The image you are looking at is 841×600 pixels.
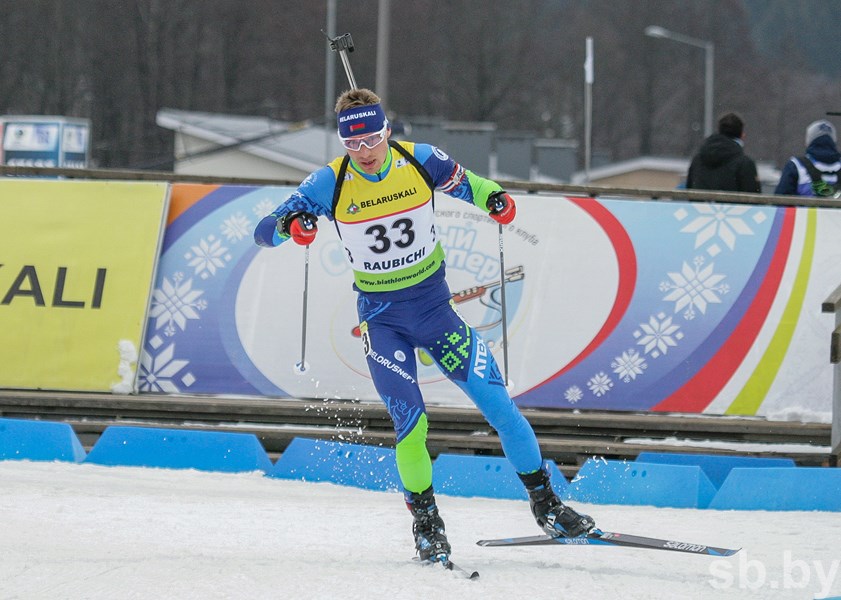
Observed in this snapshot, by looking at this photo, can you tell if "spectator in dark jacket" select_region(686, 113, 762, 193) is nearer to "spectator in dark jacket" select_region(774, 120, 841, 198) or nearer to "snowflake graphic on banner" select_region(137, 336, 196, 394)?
"spectator in dark jacket" select_region(774, 120, 841, 198)

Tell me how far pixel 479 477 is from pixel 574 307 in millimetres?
1565

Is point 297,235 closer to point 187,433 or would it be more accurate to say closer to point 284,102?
point 187,433

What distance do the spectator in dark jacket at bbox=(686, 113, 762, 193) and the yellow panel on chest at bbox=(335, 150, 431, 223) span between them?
13.7ft

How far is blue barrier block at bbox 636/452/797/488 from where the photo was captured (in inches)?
305

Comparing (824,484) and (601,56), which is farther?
(601,56)

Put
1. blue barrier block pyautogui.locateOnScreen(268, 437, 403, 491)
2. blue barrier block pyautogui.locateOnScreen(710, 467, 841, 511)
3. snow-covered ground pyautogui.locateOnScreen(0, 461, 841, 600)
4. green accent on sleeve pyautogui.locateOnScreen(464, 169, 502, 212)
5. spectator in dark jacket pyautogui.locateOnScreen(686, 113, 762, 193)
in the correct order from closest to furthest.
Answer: snow-covered ground pyautogui.locateOnScreen(0, 461, 841, 600), green accent on sleeve pyautogui.locateOnScreen(464, 169, 502, 212), blue barrier block pyautogui.locateOnScreen(710, 467, 841, 511), blue barrier block pyautogui.locateOnScreen(268, 437, 403, 491), spectator in dark jacket pyautogui.locateOnScreen(686, 113, 762, 193)

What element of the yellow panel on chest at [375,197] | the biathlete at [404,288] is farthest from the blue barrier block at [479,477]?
the yellow panel on chest at [375,197]

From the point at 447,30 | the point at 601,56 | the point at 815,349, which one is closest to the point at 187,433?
the point at 815,349

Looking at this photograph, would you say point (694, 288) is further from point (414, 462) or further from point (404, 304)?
point (414, 462)

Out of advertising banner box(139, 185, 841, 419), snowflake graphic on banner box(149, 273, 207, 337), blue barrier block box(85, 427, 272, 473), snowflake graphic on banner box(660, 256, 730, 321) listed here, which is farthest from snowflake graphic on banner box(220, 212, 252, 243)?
snowflake graphic on banner box(660, 256, 730, 321)

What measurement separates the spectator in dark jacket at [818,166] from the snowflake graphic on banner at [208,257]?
434 centimetres

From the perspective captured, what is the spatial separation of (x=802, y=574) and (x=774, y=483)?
1812mm

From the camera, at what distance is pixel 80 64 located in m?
47.7

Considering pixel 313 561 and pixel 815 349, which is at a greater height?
pixel 815 349
